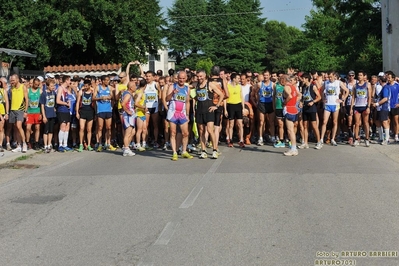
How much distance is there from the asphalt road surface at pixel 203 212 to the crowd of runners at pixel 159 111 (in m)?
2.08

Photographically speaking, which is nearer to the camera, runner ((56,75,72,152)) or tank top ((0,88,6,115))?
tank top ((0,88,6,115))

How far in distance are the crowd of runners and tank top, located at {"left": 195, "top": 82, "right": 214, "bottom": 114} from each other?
0.63m

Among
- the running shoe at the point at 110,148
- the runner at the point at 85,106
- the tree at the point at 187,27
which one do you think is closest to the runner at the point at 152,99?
the running shoe at the point at 110,148

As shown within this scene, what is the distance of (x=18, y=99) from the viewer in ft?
48.3

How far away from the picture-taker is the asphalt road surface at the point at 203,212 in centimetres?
595

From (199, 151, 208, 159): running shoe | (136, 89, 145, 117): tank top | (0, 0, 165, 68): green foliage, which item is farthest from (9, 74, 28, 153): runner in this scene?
(0, 0, 165, 68): green foliage

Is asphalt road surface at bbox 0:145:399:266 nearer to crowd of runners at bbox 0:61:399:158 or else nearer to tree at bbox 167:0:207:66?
crowd of runners at bbox 0:61:399:158

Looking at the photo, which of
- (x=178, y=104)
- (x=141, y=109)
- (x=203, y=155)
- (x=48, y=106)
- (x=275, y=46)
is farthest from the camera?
(x=275, y=46)

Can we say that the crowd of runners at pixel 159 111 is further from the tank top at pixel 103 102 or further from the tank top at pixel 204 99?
the tank top at pixel 204 99

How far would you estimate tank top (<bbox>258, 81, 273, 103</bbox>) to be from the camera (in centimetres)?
1566

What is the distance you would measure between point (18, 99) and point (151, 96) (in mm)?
3374

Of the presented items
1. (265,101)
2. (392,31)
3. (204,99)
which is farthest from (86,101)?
(392,31)

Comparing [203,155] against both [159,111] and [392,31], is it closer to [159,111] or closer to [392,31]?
[159,111]

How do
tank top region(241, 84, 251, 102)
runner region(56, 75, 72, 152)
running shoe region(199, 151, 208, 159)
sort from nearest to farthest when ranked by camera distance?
running shoe region(199, 151, 208, 159)
runner region(56, 75, 72, 152)
tank top region(241, 84, 251, 102)
